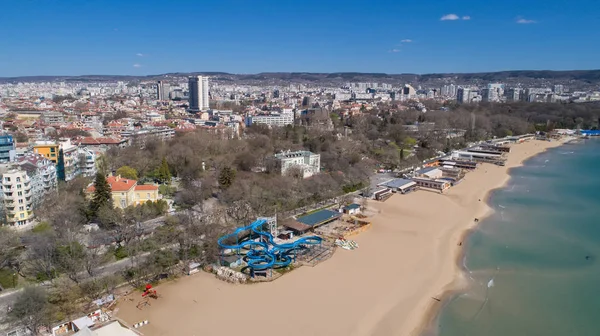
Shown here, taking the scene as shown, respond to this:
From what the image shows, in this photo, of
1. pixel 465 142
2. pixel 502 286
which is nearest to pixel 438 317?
pixel 502 286

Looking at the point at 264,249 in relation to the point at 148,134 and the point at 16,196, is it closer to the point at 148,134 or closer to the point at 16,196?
the point at 16,196

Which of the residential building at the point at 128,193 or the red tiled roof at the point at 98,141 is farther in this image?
the red tiled roof at the point at 98,141

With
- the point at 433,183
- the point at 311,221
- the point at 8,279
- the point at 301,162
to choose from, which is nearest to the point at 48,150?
the point at 8,279

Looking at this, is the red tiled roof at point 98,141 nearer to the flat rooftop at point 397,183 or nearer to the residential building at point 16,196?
the residential building at point 16,196

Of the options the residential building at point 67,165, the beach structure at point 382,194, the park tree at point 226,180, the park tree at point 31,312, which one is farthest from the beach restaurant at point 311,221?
the residential building at point 67,165

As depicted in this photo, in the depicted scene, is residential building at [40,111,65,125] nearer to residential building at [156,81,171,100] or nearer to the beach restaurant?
the beach restaurant

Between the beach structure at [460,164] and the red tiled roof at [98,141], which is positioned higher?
the red tiled roof at [98,141]
